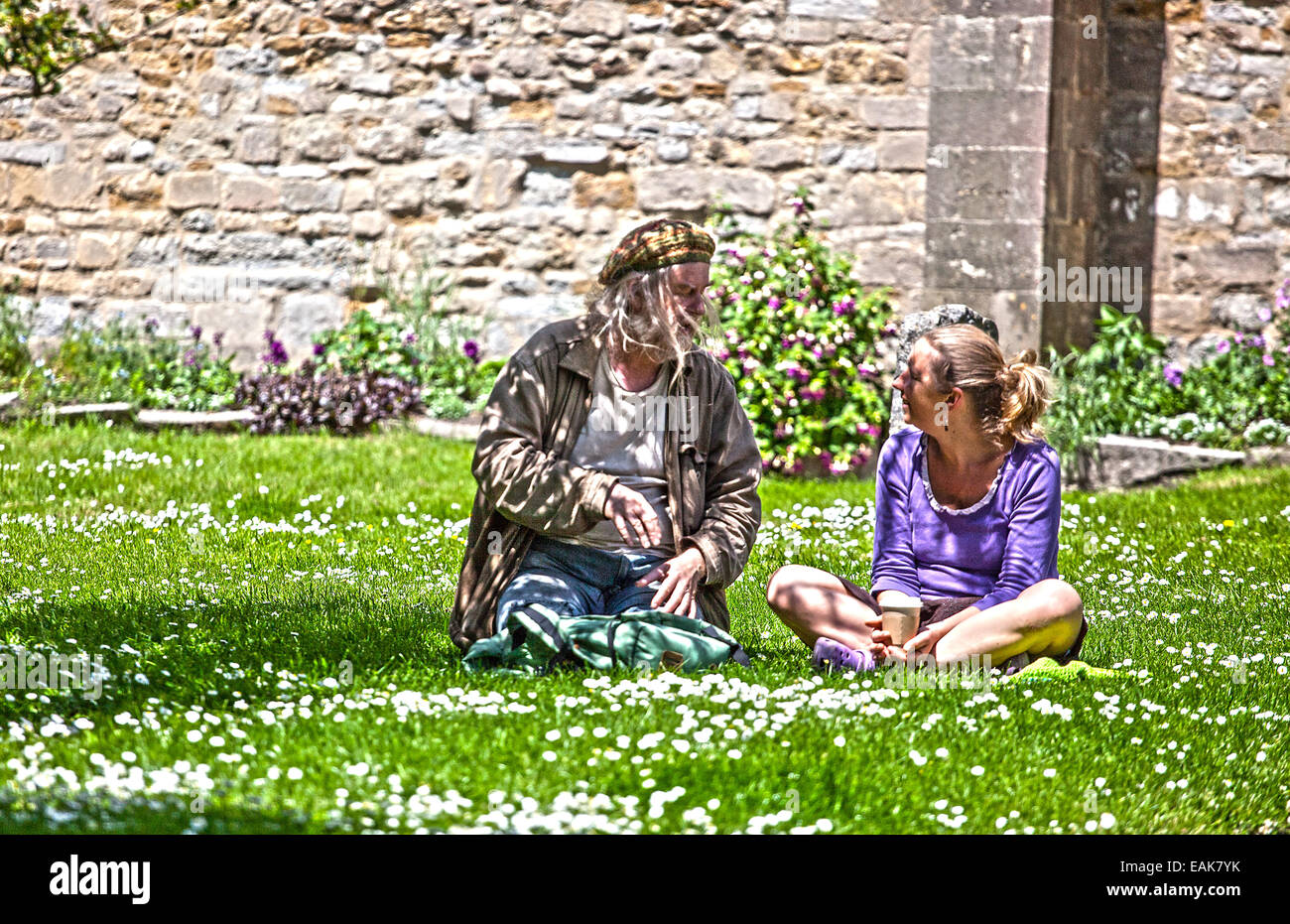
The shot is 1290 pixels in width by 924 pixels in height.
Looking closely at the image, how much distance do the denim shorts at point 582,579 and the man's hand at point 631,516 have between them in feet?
0.74

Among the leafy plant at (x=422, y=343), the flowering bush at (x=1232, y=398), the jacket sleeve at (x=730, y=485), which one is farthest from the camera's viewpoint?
the leafy plant at (x=422, y=343)

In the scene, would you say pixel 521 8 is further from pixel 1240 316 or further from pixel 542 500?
pixel 542 500

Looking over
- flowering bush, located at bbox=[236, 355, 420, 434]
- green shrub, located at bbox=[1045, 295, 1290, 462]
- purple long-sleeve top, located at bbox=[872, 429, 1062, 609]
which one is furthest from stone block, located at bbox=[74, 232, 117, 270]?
purple long-sleeve top, located at bbox=[872, 429, 1062, 609]

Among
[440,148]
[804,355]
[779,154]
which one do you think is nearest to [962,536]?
[804,355]

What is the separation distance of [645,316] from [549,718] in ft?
4.06

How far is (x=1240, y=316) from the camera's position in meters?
9.39

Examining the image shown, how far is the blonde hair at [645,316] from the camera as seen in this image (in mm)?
4062

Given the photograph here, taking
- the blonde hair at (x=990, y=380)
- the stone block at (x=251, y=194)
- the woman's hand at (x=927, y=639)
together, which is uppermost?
the stone block at (x=251, y=194)

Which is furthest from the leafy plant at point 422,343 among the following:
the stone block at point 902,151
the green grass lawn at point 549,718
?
the green grass lawn at point 549,718

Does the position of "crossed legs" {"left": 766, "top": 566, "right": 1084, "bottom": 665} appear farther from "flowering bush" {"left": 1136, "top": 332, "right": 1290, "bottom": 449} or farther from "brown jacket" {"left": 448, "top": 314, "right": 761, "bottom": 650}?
"flowering bush" {"left": 1136, "top": 332, "right": 1290, "bottom": 449}

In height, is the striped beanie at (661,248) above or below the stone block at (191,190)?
below

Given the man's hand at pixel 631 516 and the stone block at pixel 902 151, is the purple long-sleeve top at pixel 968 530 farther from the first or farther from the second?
the stone block at pixel 902 151

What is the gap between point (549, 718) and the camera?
3.43 metres

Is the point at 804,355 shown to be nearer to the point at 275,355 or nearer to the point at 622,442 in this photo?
the point at 275,355
